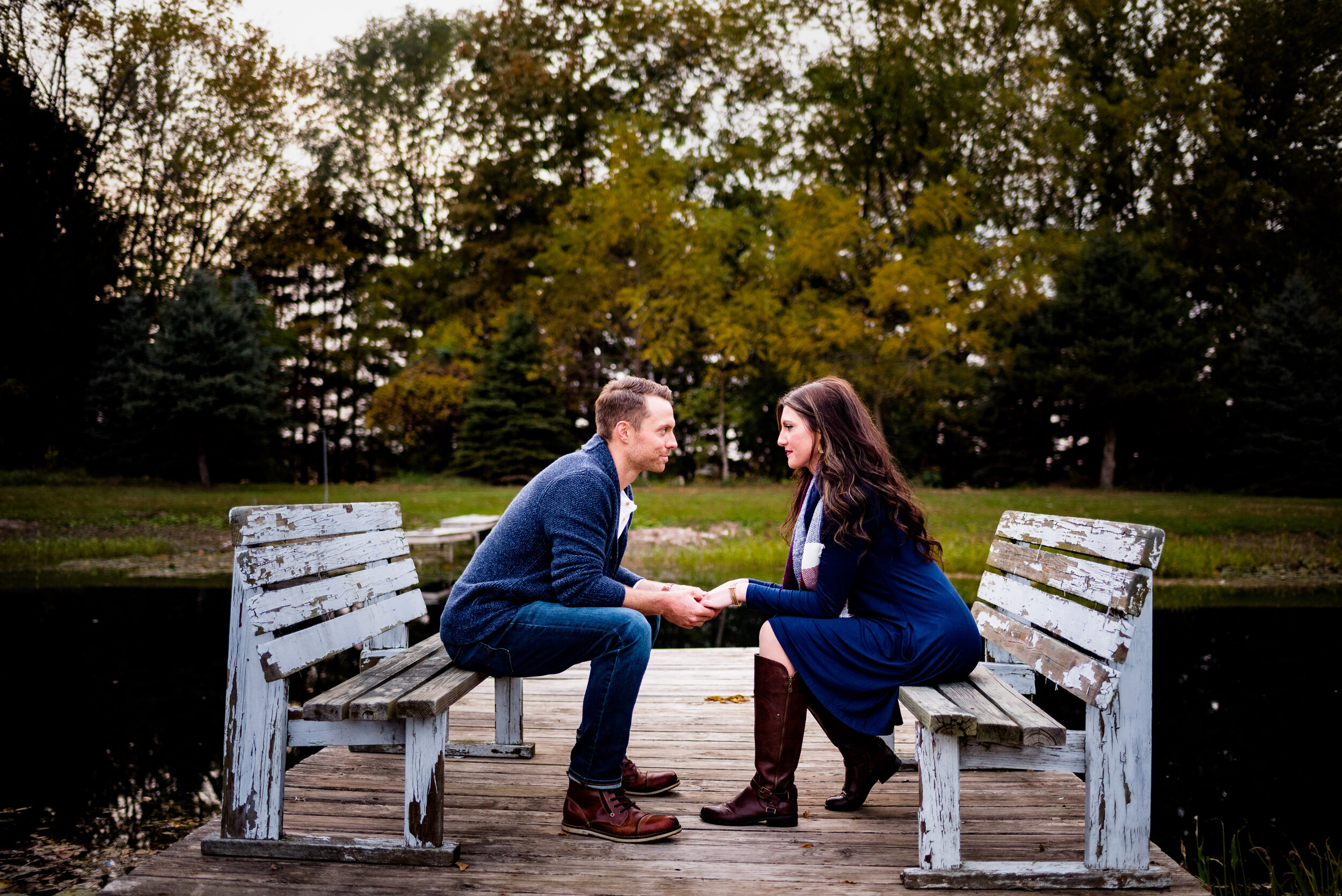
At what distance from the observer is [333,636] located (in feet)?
9.86

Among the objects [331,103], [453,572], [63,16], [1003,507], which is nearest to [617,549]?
[453,572]

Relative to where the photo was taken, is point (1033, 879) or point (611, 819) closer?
point (1033, 879)

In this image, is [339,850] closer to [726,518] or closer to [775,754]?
[775,754]

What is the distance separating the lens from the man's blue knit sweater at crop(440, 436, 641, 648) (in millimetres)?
2881

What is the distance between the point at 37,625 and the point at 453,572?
14.3 feet

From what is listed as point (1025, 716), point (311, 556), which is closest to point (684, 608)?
point (1025, 716)

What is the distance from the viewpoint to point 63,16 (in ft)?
64.2

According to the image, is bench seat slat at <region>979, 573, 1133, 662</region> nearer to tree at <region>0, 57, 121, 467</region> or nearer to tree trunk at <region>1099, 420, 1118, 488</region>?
tree trunk at <region>1099, 420, 1118, 488</region>

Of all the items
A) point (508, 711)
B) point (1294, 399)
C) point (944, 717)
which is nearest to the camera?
point (944, 717)

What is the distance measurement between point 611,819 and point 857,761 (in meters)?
0.88

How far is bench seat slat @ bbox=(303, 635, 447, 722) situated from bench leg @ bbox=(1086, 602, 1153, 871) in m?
2.11

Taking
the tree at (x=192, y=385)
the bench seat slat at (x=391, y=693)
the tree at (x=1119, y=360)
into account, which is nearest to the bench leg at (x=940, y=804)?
the bench seat slat at (x=391, y=693)

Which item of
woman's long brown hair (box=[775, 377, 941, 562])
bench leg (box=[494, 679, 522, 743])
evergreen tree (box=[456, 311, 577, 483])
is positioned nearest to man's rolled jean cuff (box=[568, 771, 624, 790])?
bench leg (box=[494, 679, 522, 743])

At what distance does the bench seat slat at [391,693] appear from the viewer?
247 cm
